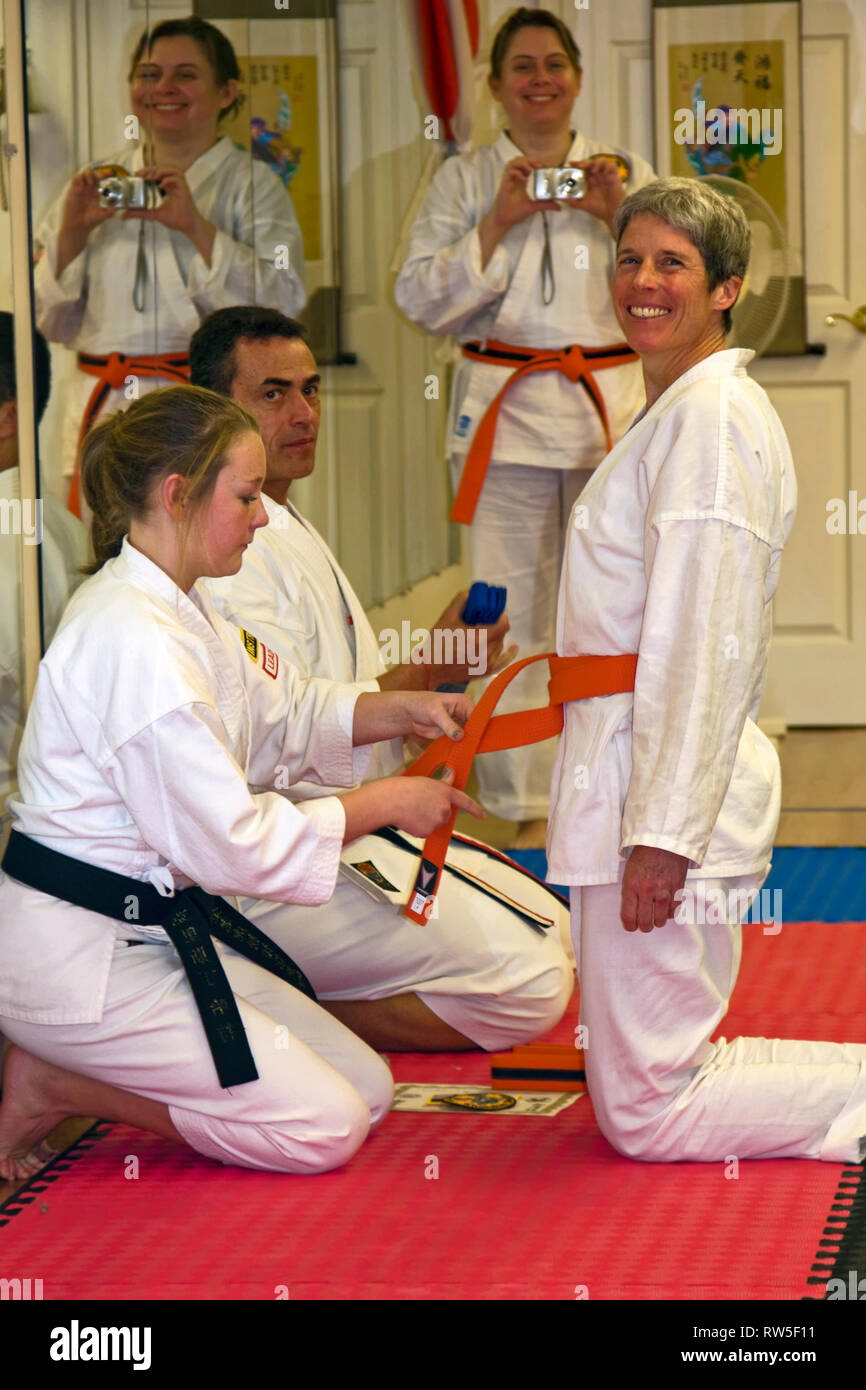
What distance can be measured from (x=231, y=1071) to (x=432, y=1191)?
0.29m

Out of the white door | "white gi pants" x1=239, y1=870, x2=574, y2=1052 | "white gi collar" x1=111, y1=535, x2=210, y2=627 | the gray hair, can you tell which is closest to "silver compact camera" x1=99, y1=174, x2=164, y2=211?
"white gi collar" x1=111, y1=535, x2=210, y2=627

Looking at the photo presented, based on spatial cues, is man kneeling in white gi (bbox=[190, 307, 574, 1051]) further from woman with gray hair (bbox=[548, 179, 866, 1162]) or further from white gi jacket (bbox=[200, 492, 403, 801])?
woman with gray hair (bbox=[548, 179, 866, 1162])

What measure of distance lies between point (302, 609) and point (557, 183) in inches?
72.3

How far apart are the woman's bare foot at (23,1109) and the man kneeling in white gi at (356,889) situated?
1.65 feet

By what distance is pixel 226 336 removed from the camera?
2.85 m

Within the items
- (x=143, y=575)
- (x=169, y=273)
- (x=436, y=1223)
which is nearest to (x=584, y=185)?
(x=169, y=273)

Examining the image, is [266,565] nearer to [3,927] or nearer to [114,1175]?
[3,927]

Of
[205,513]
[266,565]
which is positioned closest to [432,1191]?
[205,513]

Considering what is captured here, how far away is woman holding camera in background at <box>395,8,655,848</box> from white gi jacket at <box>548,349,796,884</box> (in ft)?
6.49

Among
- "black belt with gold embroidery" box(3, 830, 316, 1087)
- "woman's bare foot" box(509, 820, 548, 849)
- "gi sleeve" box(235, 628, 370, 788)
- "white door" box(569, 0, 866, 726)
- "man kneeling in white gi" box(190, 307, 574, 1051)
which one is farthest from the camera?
"white door" box(569, 0, 866, 726)

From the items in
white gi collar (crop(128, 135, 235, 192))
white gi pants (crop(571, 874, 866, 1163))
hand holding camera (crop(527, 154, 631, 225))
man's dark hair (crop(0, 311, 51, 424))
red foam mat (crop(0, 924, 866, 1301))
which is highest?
hand holding camera (crop(527, 154, 631, 225))

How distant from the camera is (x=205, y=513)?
2.22 metres

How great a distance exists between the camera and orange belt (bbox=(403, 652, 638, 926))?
219 centimetres
